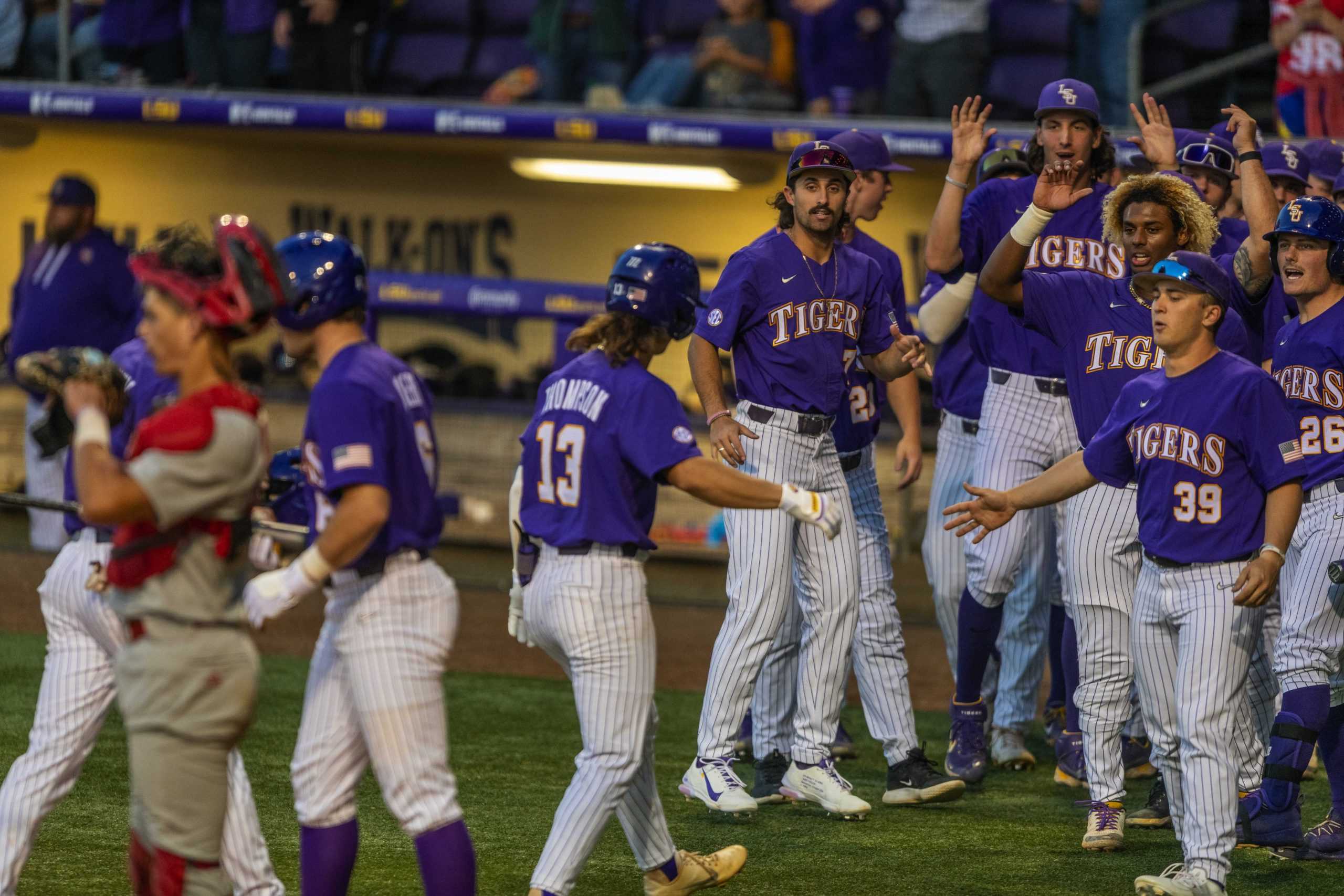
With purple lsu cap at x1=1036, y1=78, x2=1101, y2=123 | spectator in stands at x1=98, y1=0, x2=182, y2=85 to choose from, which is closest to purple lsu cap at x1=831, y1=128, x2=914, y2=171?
purple lsu cap at x1=1036, y1=78, x2=1101, y2=123

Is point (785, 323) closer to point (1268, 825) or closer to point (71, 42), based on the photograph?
point (1268, 825)

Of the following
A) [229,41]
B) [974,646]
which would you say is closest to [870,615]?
[974,646]

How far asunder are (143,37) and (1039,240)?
743cm

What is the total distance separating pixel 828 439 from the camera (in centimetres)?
545

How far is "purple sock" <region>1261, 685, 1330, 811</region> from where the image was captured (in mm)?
4930

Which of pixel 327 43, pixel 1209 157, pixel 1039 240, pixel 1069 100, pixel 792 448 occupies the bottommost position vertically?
pixel 792 448

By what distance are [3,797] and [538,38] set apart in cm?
786

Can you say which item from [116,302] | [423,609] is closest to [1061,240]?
[423,609]

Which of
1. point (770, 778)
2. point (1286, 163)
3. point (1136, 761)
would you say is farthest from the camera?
point (1286, 163)

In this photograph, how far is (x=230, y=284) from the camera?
3482mm

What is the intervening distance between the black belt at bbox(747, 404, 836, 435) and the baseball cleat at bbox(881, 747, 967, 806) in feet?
3.62

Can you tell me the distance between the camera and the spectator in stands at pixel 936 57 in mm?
10070

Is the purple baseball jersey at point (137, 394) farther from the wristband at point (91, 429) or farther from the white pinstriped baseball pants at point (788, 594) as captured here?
the white pinstriped baseball pants at point (788, 594)

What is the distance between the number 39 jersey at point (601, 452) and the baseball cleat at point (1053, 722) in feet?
10.2
